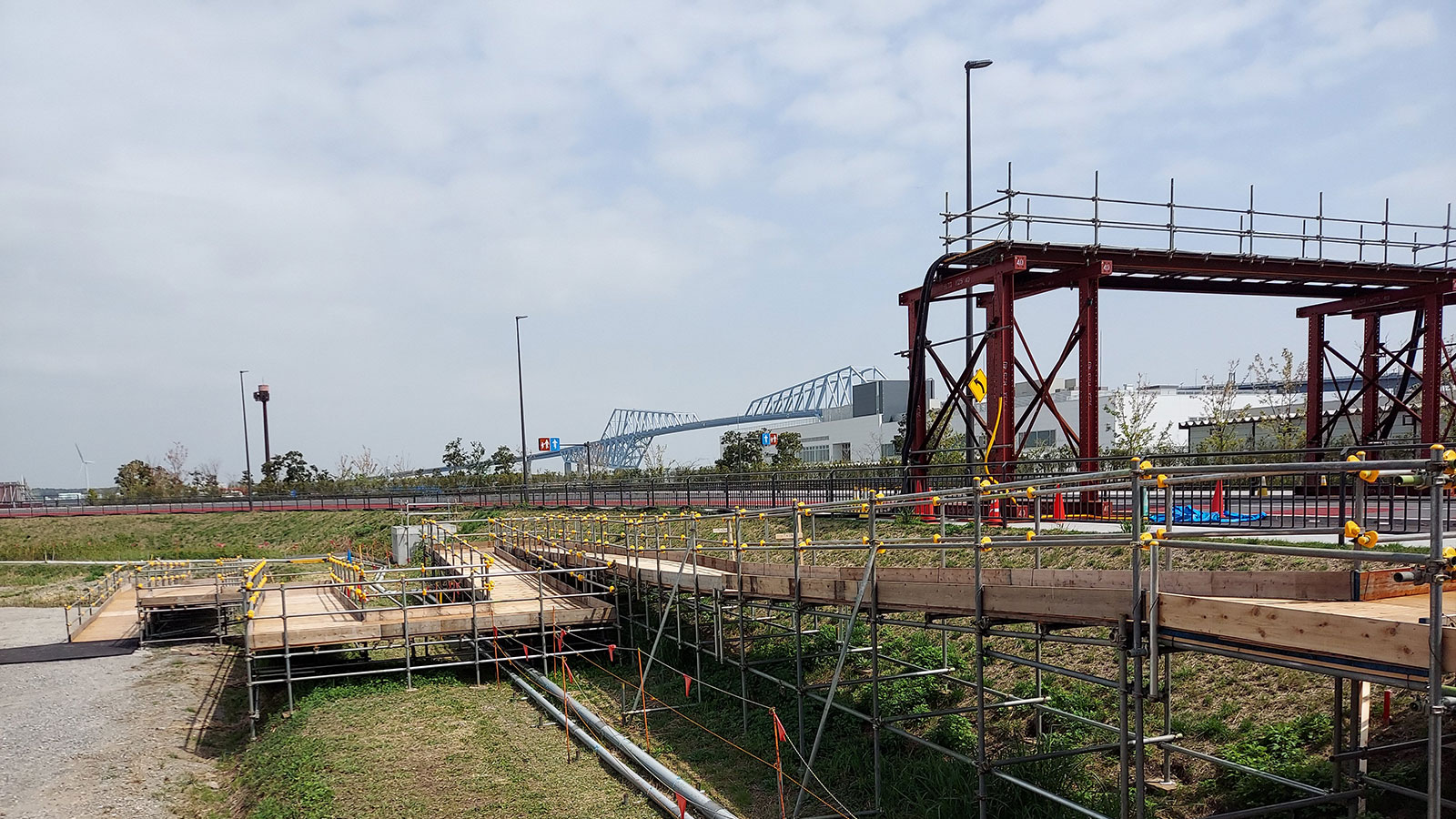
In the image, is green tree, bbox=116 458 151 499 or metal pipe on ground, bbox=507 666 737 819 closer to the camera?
metal pipe on ground, bbox=507 666 737 819

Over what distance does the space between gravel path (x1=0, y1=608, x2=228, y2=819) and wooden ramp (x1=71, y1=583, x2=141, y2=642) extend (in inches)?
113

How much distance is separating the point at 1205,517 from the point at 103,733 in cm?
1821

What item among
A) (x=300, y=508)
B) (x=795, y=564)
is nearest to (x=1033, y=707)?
(x=795, y=564)

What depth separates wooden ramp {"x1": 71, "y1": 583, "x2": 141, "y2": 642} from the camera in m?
23.8

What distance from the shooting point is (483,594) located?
18.7 m

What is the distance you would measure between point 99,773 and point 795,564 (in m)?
10.8

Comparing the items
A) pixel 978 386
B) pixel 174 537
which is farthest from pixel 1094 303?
pixel 174 537

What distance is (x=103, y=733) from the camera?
15359mm

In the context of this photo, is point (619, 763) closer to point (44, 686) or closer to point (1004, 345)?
point (1004, 345)

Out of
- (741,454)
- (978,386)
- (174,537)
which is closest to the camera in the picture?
(978,386)

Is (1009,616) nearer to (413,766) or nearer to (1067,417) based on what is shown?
(413,766)

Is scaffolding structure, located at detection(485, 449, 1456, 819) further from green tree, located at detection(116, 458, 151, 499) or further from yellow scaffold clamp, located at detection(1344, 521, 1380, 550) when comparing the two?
green tree, located at detection(116, 458, 151, 499)

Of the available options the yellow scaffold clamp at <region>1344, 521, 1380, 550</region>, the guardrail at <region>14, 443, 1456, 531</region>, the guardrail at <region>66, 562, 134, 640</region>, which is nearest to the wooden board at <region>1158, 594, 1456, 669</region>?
the yellow scaffold clamp at <region>1344, 521, 1380, 550</region>

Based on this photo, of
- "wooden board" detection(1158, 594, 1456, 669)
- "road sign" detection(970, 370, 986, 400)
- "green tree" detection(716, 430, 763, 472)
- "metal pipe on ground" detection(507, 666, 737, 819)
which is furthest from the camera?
"green tree" detection(716, 430, 763, 472)
